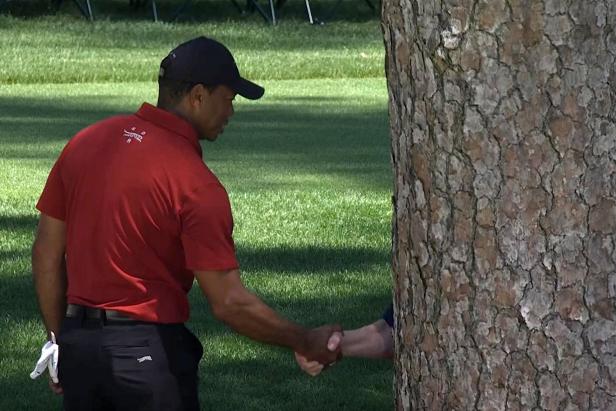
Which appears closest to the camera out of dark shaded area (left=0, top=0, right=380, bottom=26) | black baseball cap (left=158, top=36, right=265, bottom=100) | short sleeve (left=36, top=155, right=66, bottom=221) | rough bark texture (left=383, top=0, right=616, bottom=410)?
rough bark texture (left=383, top=0, right=616, bottom=410)

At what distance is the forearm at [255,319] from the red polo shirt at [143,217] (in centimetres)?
11

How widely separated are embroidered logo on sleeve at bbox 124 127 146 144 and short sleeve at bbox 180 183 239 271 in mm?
269

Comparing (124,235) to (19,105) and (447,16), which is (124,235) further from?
(19,105)

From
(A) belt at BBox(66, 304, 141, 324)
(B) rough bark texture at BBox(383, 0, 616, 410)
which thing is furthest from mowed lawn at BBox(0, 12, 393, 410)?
(B) rough bark texture at BBox(383, 0, 616, 410)

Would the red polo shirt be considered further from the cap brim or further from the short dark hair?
the cap brim

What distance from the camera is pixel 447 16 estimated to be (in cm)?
371

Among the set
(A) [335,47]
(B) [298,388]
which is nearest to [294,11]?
(A) [335,47]

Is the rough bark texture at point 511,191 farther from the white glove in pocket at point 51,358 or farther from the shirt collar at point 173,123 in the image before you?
the white glove in pocket at point 51,358

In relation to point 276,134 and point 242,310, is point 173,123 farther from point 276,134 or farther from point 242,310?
point 276,134

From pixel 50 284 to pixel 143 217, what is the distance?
1.77ft

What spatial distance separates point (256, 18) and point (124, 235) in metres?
28.3

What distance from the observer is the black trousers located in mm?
4582

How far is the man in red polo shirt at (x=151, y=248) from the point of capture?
14.7 feet

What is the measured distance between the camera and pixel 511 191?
369 cm
